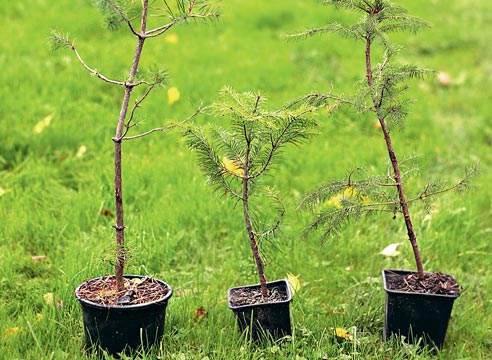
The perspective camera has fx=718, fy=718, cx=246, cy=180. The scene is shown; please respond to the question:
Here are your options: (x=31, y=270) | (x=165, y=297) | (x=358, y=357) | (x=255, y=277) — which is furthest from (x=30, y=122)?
A: (x=358, y=357)

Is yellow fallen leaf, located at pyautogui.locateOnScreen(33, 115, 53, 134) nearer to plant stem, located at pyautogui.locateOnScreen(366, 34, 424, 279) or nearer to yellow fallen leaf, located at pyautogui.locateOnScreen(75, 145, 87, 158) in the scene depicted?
yellow fallen leaf, located at pyautogui.locateOnScreen(75, 145, 87, 158)

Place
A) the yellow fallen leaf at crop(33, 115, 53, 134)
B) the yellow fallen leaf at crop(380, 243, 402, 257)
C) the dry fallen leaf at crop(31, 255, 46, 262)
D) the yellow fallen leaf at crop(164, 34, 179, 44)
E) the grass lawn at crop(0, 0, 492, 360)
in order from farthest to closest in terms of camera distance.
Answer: the yellow fallen leaf at crop(164, 34, 179, 44) < the yellow fallen leaf at crop(33, 115, 53, 134) < the yellow fallen leaf at crop(380, 243, 402, 257) < the dry fallen leaf at crop(31, 255, 46, 262) < the grass lawn at crop(0, 0, 492, 360)

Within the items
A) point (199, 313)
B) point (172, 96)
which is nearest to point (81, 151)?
point (172, 96)

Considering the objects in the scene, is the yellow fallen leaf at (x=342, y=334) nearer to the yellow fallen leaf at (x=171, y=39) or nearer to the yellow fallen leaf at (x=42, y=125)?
the yellow fallen leaf at (x=42, y=125)

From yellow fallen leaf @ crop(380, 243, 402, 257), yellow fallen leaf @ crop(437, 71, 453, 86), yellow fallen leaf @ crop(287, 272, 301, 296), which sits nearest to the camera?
yellow fallen leaf @ crop(287, 272, 301, 296)

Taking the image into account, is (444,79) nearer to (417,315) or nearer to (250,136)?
(417,315)

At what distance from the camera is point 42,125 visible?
504 centimetres

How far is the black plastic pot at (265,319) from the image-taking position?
2953 mm

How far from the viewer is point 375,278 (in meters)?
3.66

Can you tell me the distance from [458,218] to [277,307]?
5.99 feet

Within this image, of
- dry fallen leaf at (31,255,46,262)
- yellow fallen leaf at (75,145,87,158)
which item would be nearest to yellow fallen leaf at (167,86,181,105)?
yellow fallen leaf at (75,145,87,158)

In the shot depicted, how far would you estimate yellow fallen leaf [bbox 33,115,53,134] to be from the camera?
5000 millimetres

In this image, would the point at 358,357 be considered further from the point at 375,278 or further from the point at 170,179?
the point at 170,179

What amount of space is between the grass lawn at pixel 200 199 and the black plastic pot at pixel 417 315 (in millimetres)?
68
